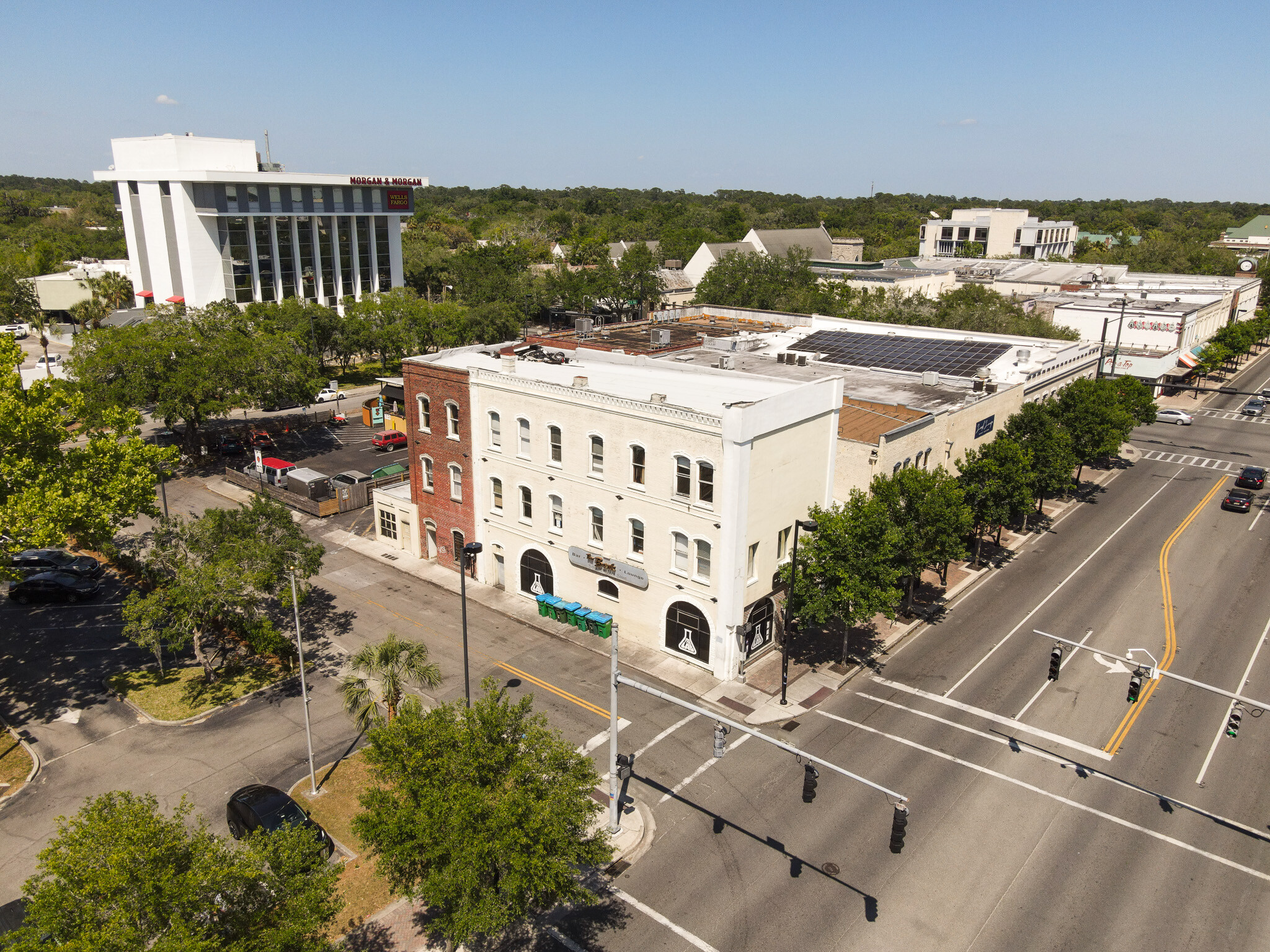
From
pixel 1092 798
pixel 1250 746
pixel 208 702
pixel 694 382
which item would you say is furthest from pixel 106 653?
pixel 1250 746

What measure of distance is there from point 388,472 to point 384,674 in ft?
111

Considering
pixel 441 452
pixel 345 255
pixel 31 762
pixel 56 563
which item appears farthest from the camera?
pixel 345 255

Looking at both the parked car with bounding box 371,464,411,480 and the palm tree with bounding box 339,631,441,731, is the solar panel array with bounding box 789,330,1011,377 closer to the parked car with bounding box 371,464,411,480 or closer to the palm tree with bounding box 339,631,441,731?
the parked car with bounding box 371,464,411,480

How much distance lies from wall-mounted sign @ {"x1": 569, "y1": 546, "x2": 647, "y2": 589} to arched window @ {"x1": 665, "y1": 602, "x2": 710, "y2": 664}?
200 centimetres

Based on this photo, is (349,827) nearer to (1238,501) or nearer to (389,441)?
(389,441)

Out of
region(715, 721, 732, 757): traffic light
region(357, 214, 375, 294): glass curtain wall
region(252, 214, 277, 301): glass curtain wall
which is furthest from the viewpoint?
region(357, 214, 375, 294): glass curtain wall

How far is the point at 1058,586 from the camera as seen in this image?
45.8 m

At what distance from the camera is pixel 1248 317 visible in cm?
13088

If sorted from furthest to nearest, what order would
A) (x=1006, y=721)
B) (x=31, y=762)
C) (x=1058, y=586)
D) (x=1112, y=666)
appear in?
(x=1058, y=586) < (x=1112, y=666) < (x=1006, y=721) < (x=31, y=762)

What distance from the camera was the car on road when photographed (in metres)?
84.7

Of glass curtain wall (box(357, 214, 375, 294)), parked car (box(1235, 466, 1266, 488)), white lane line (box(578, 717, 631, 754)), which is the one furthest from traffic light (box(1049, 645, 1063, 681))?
glass curtain wall (box(357, 214, 375, 294))

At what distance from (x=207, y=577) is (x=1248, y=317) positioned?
154995 millimetres

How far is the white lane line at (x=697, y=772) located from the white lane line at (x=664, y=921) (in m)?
4.27

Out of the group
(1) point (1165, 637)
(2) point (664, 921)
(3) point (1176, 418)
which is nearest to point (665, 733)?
(2) point (664, 921)
